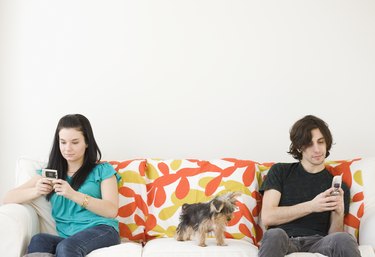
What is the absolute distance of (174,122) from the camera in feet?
11.4

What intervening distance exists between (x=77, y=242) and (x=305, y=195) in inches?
42.1

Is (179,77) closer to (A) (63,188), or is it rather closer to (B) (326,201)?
(A) (63,188)

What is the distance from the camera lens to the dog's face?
9.23 ft

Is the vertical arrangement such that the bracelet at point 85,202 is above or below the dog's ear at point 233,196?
below

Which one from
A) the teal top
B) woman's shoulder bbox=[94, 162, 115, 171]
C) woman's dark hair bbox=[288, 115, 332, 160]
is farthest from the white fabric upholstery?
woman's dark hair bbox=[288, 115, 332, 160]

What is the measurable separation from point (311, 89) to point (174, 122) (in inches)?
31.3

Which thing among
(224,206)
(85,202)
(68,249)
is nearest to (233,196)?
(224,206)

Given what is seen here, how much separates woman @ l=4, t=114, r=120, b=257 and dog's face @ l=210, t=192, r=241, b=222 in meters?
0.46

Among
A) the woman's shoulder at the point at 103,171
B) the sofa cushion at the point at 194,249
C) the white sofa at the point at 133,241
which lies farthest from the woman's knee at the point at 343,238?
the woman's shoulder at the point at 103,171

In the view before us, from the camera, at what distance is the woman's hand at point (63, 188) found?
2775 mm

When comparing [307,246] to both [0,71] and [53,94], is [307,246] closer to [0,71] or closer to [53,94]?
[53,94]

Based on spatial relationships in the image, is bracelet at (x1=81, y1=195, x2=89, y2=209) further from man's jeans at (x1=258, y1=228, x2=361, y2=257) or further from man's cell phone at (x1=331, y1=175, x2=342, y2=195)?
man's cell phone at (x1=331, y1=175, x2=342, y2=195)

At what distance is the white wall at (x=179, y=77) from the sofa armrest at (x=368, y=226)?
25.1 inches

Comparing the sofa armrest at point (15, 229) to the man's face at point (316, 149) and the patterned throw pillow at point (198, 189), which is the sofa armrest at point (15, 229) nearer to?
the patterned throw pillow at point (198, 189)
